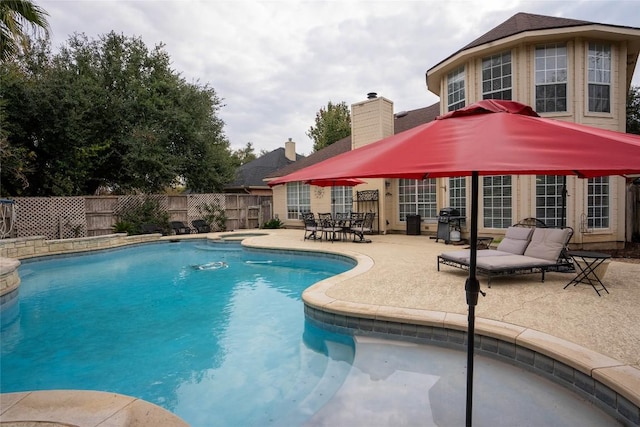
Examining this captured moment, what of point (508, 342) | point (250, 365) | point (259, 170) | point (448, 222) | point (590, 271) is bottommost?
point (250, 365)

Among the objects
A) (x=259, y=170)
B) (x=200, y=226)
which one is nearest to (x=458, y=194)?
(x=200, y=226)

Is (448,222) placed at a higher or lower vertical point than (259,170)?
lower

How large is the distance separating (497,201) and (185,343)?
30.0 feet

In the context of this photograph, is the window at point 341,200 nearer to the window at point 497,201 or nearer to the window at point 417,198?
the window at point 417,198

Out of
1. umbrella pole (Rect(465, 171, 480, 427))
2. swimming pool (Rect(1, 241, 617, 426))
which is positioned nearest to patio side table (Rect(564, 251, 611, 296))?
swimming pool (Rect(1, 241, 617, 426))

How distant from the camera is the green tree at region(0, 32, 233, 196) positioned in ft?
46.3

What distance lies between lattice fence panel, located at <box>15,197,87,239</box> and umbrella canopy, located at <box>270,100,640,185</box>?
1534 centimetres

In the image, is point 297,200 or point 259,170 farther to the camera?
point 259,170

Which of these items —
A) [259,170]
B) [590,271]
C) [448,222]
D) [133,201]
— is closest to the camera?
[590,271]

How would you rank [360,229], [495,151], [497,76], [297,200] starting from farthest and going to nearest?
1. [297,200]
2. [360,229]
3. [497,76]
4. [495,151]

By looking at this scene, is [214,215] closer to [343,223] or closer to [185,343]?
[343,223]

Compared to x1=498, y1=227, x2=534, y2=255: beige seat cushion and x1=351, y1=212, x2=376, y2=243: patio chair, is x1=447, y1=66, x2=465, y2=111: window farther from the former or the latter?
x1=498, y1=227, x2=534, y2=255: beige seat cushion

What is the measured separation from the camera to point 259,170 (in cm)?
2636

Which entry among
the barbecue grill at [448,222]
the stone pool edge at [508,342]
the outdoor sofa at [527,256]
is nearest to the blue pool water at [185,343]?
the stone pool edge at [508,342]
